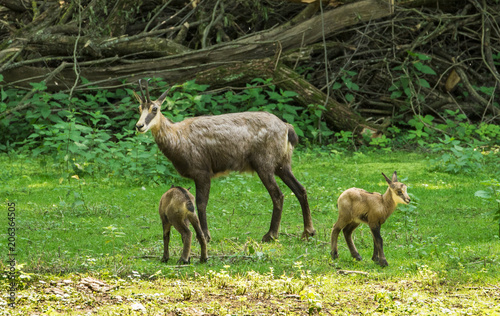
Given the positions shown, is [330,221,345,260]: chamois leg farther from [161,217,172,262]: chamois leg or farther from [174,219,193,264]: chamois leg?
[161,217,172,262]: chamois leg

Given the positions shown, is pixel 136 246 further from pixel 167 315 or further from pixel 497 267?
pixel 497 267

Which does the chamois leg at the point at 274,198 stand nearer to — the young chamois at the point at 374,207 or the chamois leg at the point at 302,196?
the chamois leg at the point at 302,196

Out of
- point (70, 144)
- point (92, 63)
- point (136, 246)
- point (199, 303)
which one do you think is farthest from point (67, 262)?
point (92, 63)

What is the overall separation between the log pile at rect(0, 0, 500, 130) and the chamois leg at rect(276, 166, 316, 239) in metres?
5.93

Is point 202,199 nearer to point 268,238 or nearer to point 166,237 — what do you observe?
point 268,238

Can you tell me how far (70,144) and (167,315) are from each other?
6272 millimetres

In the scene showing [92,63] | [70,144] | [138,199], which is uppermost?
[92,63]

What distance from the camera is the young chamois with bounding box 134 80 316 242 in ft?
24.3

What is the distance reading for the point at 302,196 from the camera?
25.1ft

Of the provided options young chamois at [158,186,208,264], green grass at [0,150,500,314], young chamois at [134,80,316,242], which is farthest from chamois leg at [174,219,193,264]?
young chamois at [134,80,316,242]

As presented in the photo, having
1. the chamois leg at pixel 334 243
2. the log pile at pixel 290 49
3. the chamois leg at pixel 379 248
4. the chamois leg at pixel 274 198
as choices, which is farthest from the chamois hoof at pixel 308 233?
the log pile at pixel 290 49

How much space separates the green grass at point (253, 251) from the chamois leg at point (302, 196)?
165 mm

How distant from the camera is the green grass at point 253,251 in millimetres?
4953

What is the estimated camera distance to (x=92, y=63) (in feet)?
44.2
